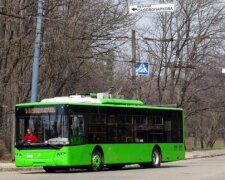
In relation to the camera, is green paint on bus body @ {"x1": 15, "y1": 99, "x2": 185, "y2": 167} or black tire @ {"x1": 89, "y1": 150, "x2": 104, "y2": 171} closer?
green paint on bus body @ {"x1": 15, "y1": 99, "x2": 185, "y2": 167}

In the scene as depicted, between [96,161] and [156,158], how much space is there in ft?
17.0

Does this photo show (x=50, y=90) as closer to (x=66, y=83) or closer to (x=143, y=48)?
(x=66, y=83)

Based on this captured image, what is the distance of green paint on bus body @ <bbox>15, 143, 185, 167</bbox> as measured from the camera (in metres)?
24.8

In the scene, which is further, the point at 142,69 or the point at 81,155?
the point at 142,69

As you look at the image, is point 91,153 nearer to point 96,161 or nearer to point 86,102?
point 96,161

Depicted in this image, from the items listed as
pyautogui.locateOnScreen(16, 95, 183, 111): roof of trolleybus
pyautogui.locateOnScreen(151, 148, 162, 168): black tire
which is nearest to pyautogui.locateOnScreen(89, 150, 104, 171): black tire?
pyautogui.locateOnScreen(16, 95, 183, 111): roof of trolleybus

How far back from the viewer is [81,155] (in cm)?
2538

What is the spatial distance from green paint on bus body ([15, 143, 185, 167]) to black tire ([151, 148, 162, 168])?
648mm

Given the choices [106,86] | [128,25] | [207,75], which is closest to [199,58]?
[207,75]

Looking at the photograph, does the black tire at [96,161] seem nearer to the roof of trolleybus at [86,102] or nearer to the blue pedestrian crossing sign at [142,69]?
the roof of trolleybus at [86,102]

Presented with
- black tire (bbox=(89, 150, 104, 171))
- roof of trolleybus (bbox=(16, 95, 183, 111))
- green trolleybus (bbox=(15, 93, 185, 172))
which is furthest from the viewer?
black tire (bbox=(89, 150, 104, 171))

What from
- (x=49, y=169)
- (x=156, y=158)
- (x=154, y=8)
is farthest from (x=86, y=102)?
(x=156, y=158)

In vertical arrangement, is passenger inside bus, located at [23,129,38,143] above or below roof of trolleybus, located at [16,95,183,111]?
below

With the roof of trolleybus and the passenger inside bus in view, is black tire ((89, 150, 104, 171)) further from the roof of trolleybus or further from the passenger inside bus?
the passenger inside bus
